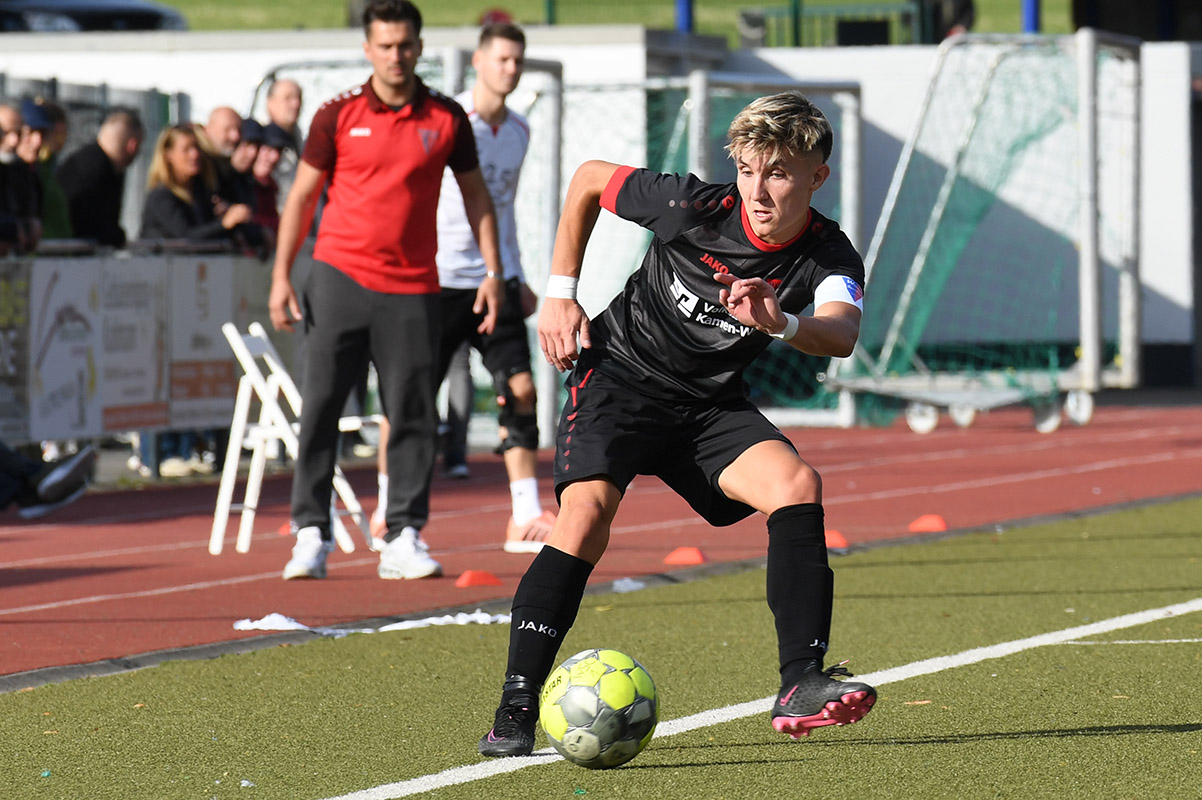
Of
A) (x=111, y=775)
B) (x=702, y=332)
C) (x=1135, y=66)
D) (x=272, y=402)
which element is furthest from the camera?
(x=1135, y=66)

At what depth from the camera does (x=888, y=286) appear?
774 inches

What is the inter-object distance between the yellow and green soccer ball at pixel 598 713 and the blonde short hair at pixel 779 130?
54.7 inches

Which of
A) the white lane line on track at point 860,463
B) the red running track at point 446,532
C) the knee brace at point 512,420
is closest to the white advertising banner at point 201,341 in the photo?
the red running track at point 446,532

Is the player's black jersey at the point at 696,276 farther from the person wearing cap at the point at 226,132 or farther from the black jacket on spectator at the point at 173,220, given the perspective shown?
the person wearing cap at the point at 226,132

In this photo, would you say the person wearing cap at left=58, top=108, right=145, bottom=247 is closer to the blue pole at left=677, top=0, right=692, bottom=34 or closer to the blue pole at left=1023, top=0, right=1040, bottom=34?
the blue pole at left=677, top=0, right=692, bottom=34

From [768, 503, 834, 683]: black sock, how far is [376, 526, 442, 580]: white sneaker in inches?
138

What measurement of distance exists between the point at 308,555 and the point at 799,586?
3.79 metres

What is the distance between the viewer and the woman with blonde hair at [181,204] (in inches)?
513

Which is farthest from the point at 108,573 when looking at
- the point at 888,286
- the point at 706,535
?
the point at 888,286

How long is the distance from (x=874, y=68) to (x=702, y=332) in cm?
1677

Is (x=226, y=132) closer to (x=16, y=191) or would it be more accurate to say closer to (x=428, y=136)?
(x=16, y=191)

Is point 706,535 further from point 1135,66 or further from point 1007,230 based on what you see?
point 1007,230

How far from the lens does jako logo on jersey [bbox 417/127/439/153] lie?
8164 millimetres

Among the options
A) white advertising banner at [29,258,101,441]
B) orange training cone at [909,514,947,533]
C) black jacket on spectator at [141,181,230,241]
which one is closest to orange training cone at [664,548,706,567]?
orange training cone at [909,514,947,533]
